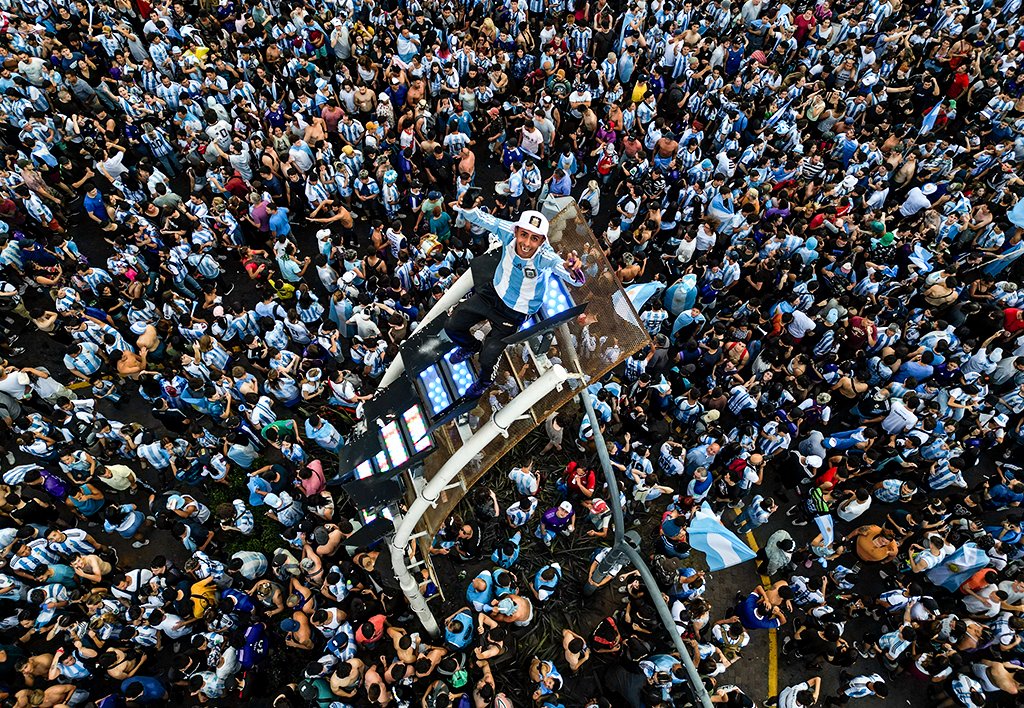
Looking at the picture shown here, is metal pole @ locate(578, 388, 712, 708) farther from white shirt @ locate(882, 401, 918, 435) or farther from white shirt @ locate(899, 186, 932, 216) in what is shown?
white shirt @ locate(899, 186, 932, 216)

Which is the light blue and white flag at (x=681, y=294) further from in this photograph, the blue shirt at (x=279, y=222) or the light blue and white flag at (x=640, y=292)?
the blue shirt at (x=279, y=222)

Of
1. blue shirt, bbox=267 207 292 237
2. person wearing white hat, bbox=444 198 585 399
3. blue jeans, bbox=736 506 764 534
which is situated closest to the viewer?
person wearing white hat, bbox=444 198 585 399

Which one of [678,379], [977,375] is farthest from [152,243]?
[977,375]

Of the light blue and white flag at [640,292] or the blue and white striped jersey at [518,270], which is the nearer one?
the blue and white striped jersey at [518,270]

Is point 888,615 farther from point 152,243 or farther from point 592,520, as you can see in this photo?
point 152,243

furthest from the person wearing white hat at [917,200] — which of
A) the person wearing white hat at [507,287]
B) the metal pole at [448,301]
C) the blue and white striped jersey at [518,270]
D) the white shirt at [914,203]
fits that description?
the metal pole at [448,301]

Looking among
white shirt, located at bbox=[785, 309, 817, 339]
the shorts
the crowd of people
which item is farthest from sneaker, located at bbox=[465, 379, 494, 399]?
white shirt, located at bbox=[785, 309, 817, 339]

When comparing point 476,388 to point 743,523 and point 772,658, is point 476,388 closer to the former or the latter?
point 743,523
